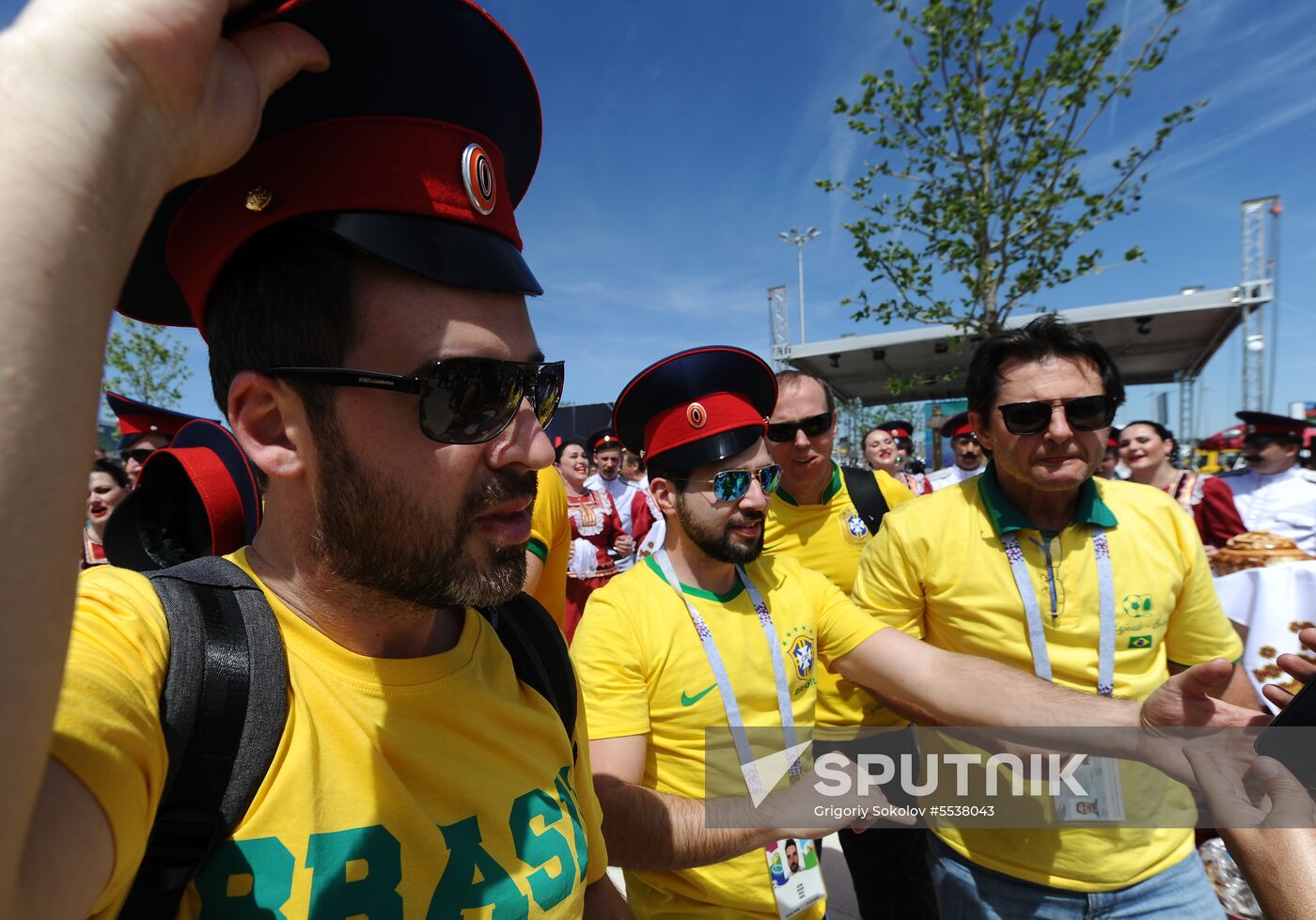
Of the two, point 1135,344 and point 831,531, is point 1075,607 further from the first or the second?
point 1135,344

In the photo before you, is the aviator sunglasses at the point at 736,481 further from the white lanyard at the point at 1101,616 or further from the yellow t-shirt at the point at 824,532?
the white lanyard at the point at 1101,616

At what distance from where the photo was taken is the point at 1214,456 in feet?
81.0

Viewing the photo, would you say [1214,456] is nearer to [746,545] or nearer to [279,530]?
[746,545]

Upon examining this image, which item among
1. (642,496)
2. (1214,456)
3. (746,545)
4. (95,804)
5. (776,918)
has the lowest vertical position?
(1214,456)

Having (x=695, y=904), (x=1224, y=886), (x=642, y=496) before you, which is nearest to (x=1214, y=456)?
(x=642, y=496)

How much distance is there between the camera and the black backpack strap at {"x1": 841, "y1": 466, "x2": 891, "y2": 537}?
3.87 metres

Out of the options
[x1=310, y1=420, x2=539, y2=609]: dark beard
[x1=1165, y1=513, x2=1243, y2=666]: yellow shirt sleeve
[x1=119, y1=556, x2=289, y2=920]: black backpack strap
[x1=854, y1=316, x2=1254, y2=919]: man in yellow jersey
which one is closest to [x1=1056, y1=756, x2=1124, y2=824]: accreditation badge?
[x1=854, y1=316, x2=1254, y2=919]: man in yellow jersey

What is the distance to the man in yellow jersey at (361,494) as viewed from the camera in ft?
2.58

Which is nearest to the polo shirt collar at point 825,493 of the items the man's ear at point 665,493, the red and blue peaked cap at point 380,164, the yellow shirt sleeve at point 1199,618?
the man's ear at point 665,493

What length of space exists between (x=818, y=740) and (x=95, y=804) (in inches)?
111

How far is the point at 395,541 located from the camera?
1.08 metres

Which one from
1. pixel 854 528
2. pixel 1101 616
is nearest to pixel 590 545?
pixel 854 528

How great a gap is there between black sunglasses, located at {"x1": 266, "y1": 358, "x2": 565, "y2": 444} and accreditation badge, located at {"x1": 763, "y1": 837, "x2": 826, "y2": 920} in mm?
1636

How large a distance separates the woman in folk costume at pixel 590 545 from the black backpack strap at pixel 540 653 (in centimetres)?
456
